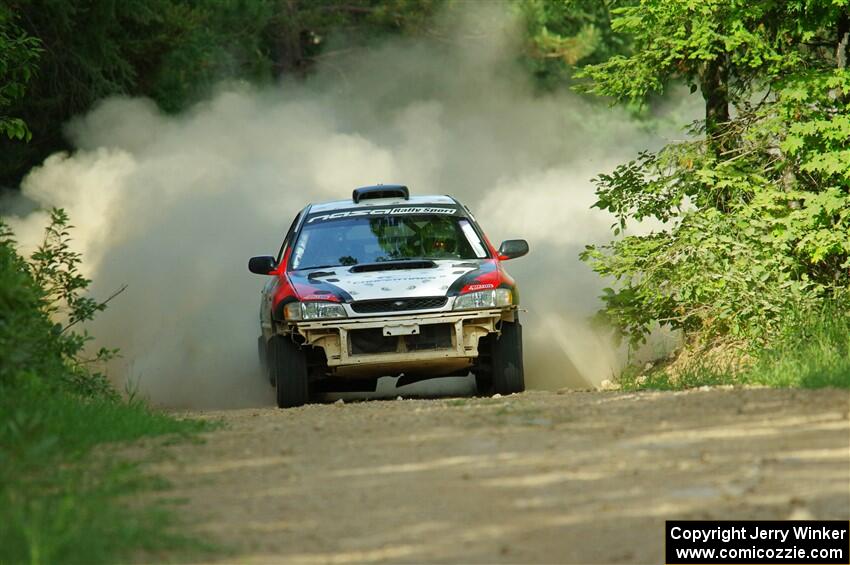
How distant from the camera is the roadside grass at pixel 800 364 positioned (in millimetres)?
9406

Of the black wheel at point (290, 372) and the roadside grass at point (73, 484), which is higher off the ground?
the black wheel at point (290, 372)

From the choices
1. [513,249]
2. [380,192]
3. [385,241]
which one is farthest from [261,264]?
[513,249]

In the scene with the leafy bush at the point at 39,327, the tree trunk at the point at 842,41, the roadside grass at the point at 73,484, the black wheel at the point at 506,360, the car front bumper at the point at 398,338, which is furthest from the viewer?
the tree trunk at the point at 842,41

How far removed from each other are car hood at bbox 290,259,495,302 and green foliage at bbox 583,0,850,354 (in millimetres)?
2380

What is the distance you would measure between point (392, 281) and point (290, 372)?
3.50 ft

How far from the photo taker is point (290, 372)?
11.6 metres

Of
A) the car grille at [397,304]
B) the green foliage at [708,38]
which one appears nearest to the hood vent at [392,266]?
the car grille at [397,304]

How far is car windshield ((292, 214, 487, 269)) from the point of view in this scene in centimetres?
1235

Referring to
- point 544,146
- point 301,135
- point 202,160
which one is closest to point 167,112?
point 202,160

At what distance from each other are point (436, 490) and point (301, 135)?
23.7m

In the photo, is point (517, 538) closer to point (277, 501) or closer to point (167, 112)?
point (277, 501)

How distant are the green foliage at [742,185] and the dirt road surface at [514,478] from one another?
4420 mm

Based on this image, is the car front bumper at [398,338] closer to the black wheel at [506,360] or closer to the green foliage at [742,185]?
the black wheel at [506,360]

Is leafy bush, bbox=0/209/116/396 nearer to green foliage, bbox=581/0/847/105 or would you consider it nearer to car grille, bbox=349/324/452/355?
car grille, bbox=349/324/452/355
